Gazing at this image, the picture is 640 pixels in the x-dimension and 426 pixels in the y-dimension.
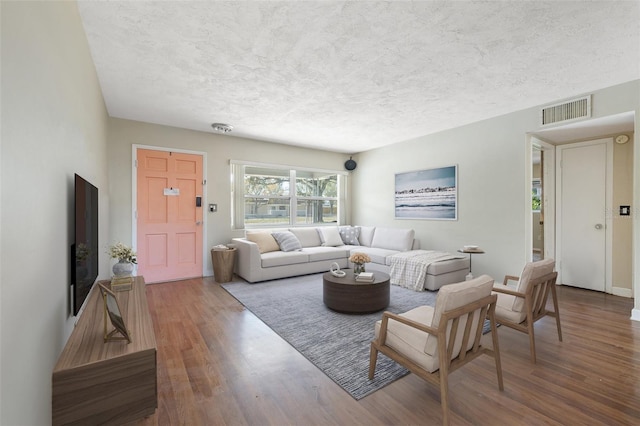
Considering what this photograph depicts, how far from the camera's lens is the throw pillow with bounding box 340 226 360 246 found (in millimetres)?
5988

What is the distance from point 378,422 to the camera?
157 centimetres

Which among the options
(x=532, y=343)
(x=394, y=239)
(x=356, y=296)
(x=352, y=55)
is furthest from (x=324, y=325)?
(x=394, y=239)

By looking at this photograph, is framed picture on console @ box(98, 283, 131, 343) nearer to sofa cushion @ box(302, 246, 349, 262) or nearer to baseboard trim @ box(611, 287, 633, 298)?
sofa cushion @ box(302, 246, 349, 262)

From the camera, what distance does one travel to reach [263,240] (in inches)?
195

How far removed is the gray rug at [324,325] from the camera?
201 centimetres

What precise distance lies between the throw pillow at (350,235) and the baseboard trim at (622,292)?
12.8 ft

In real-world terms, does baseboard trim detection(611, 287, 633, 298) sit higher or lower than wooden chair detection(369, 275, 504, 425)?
lower

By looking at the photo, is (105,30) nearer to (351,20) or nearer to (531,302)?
(351,20)

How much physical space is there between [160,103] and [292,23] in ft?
7.94

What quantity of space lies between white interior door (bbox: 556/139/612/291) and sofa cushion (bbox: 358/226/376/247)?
10.0 ft

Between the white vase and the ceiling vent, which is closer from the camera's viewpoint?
the white vase

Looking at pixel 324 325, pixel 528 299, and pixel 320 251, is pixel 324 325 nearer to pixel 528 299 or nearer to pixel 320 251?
pixel 528 299

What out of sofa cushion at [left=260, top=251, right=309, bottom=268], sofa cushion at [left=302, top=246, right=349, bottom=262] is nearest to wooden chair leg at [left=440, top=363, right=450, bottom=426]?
sofa cushion at [left=260, top=251, right=309, bottom=268]

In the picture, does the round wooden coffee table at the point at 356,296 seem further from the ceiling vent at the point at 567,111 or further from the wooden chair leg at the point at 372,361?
the ceiling vent at the point at 567,111
